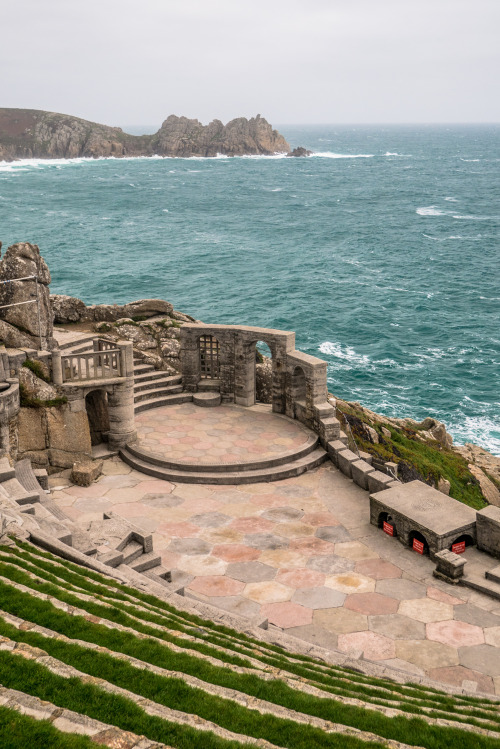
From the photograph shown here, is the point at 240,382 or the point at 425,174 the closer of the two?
the point at 240,382

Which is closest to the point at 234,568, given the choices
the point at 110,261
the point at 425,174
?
the point at 110,261

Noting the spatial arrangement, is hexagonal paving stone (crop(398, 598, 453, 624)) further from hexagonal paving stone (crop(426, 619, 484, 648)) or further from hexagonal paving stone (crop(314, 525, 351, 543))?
hexagonal paving stone (crop(314, 525, 351, 543))

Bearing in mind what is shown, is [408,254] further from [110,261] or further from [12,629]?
[12,629]

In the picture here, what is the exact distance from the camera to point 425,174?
18775 cm

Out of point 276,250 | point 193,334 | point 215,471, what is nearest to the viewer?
point 215,471

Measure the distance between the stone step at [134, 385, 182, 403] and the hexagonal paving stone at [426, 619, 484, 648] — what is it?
16.0 m

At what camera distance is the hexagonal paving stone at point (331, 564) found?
773 inches

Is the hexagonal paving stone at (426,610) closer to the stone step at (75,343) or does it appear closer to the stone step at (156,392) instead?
the stone step at (156,392)

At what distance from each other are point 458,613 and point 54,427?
46.3 feet

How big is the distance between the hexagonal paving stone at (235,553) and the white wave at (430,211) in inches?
4437

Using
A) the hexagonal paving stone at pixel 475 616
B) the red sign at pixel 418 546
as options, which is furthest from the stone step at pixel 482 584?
the red sign at pixel 418 546

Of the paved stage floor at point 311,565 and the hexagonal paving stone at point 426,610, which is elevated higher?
the paved stage floor at point 311,565

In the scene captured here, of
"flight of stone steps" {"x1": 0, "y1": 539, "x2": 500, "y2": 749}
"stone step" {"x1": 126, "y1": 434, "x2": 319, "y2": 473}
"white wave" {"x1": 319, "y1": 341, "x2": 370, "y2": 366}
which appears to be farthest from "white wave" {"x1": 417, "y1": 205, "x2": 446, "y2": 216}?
"flight of stone steps" {"x1": 0, "y1": 539, "x2": 500, "y2": 749}

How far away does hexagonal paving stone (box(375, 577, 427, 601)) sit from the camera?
732 inches
